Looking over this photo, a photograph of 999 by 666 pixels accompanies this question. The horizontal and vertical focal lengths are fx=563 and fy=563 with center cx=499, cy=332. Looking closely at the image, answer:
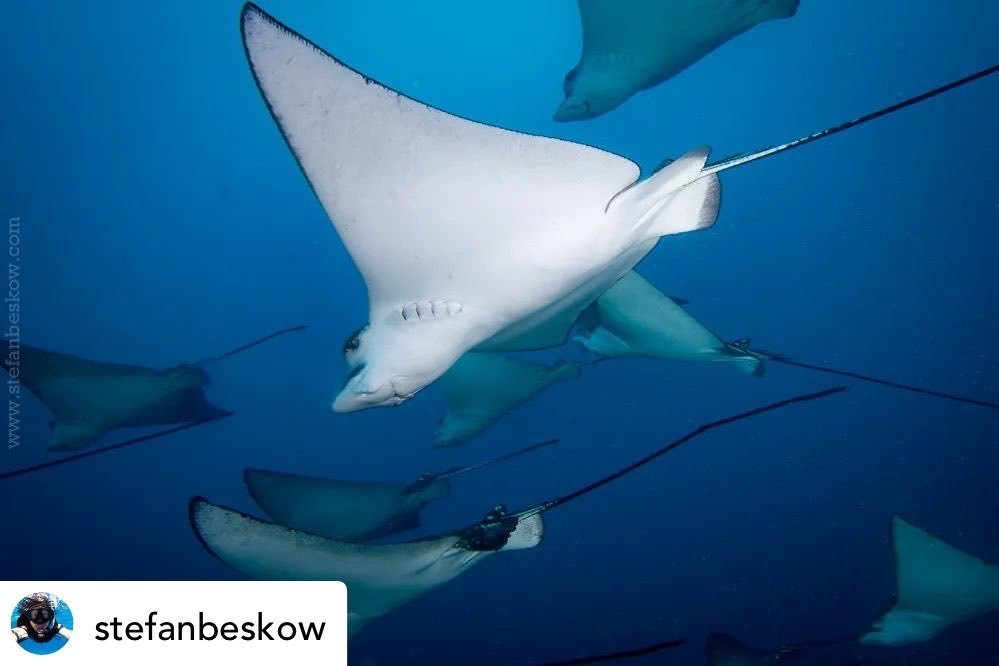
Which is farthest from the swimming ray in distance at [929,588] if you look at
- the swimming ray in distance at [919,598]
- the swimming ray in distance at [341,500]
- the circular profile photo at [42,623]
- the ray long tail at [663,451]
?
the circular profile photo at [42,623]

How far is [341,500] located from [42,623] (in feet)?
7.80

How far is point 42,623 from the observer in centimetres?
Result: 177

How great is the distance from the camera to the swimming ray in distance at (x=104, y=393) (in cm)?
420

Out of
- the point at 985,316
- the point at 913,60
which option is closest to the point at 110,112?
the point at 913,60

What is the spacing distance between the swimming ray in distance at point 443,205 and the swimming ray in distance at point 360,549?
0.60 m

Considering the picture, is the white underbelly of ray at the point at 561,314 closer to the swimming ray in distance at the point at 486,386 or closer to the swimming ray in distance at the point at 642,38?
the swimming ray in distance at the point at 486,386

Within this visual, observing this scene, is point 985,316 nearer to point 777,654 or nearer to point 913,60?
point 913,60

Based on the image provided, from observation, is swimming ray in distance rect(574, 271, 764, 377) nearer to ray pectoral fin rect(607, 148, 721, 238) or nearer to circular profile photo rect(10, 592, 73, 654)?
ray pectoral fin rect(607, 148, 721, 238)

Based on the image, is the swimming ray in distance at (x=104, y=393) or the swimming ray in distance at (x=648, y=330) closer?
the swimming ray in distance at (x=648, y=330)

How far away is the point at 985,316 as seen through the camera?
46.3 ft

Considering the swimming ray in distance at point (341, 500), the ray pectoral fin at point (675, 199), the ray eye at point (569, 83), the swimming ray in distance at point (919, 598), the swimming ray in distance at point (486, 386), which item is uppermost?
the ray eye at point (569, 83)

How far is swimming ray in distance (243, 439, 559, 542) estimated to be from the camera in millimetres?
3725

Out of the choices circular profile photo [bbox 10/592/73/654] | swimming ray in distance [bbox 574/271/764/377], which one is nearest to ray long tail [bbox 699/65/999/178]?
swimming ray in distance [bbox 574/271/764/377]

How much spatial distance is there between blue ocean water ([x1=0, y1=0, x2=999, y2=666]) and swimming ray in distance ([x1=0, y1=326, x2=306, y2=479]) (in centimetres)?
400
